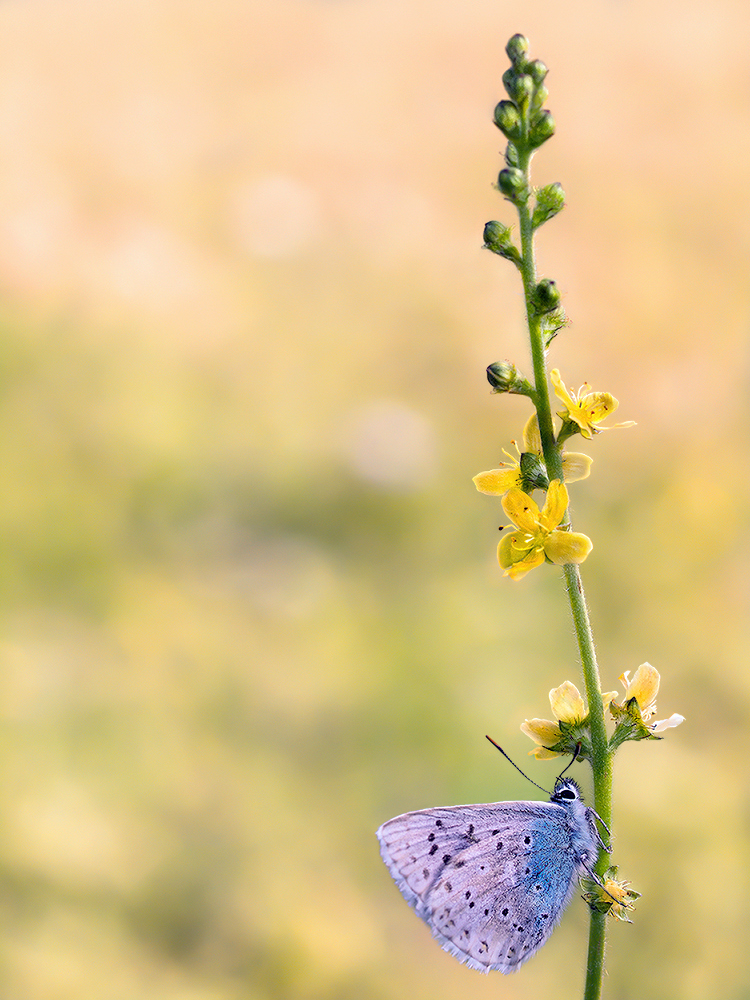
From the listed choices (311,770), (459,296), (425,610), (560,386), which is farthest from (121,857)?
(459,296)

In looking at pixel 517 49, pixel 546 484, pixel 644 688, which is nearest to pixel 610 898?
pixel 644 688

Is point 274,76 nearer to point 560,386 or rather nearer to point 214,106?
point 214,106

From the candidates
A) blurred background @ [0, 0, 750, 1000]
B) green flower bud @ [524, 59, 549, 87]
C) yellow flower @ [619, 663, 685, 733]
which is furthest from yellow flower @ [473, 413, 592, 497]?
green flower bud @ [524, 59, 549, 87]

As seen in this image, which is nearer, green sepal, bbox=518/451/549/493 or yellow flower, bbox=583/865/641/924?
yellow flower, bbox=583/865/641/924

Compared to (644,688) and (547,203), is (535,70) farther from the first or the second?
(644,688)

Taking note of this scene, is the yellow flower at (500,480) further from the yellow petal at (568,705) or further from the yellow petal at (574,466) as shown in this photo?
the yellow petal at (568,705)

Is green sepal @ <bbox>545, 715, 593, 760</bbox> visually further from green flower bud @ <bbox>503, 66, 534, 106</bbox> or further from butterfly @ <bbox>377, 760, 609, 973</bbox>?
green flower bud @ <bbox>503, 66, 534, 106</bbox>
